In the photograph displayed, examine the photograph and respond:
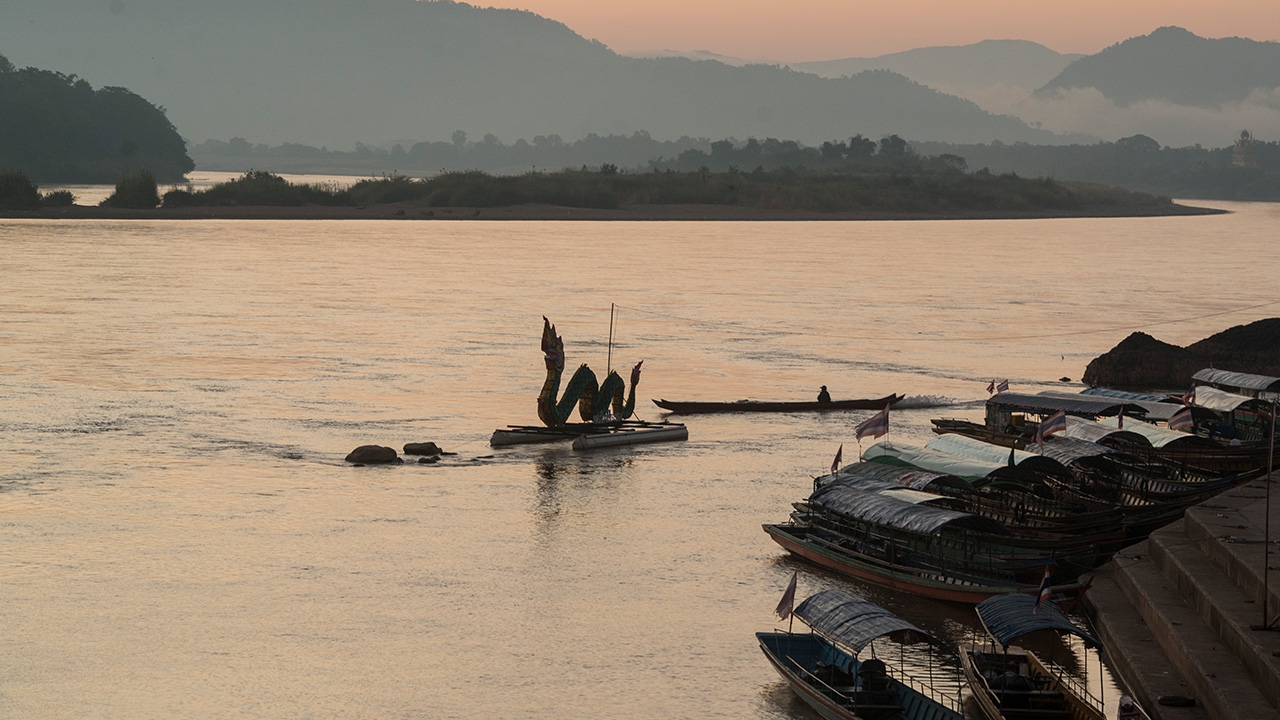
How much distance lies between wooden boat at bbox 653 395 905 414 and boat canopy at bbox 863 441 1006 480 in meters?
13.0

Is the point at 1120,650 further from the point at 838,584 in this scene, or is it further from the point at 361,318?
the point at 361,318

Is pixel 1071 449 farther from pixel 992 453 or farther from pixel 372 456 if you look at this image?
pixel 372 456

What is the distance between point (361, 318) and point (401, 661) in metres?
53.3

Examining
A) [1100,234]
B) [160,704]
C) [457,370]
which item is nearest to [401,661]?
[160,704]

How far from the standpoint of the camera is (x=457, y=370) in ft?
205

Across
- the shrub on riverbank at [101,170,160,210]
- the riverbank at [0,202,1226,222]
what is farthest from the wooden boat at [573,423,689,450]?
the shrub on riverbank at [101,170,160,210]

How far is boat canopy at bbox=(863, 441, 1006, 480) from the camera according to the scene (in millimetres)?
37438

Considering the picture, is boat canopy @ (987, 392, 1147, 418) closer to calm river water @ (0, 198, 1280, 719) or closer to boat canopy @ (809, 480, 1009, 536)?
calm river water @ (0, 198, 1280, 719)

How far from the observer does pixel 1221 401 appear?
1866 inches

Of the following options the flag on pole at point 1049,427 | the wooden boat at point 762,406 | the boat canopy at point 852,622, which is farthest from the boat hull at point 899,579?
the wooden boat at point 762,406

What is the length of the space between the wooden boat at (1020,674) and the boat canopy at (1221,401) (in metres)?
22.5

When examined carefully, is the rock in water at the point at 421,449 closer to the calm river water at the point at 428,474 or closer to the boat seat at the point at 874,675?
the calm river water at the point at 428,474

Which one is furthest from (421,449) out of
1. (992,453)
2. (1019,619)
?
(1019,619)

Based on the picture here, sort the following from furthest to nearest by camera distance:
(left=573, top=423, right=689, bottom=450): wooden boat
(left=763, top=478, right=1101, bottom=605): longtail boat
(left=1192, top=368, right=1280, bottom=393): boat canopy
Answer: (left=573, top=423, right=689, bottom=450): wooden boat → (left=1192, top=368, right=1280, bottom=393): boat canopy → (left=763, top=478, right=1101, bottom=605): longtail boat
